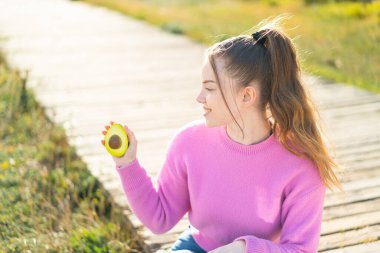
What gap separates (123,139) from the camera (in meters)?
2.38

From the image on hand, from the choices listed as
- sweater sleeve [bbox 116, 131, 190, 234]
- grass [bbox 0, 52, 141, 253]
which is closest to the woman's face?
sweater sleeve [bbox 116, 131, 190, 234]

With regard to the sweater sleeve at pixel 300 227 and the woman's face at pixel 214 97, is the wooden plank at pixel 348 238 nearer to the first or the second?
the sweater sleeve at pixel 300 227

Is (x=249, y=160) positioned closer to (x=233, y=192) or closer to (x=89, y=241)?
(x=233, y=192)

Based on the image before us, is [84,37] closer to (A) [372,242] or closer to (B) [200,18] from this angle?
(B) [200,18]

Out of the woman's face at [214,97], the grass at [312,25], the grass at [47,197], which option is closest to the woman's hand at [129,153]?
the woman's face at [214,97]

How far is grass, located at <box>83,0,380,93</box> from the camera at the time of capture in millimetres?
6828

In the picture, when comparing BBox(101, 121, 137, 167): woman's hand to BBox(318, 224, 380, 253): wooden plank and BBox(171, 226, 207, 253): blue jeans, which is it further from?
BBox(318, 224, 380, 253): wooden plank

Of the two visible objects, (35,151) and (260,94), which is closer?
(260,94)

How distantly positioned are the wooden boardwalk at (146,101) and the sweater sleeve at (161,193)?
0.53 meters

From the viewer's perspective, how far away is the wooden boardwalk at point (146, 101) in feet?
11.1

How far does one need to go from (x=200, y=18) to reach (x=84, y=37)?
2.80m

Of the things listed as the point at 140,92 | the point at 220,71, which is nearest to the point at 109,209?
the point at 220,71

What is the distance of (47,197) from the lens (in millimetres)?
3742

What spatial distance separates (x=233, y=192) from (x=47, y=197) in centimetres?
163
